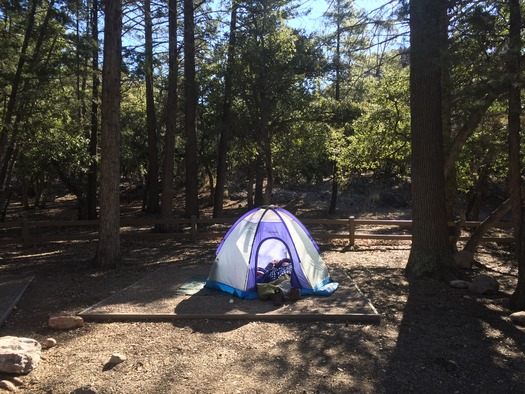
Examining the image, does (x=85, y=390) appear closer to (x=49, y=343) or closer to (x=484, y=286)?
(x=49, y=343)

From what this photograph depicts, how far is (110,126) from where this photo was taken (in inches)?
376

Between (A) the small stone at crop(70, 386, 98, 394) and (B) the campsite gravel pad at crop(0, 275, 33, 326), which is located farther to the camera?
(B) the campsite gravel pad at crop(0, 275, 33, 326)

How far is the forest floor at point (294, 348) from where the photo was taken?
427 centimetres

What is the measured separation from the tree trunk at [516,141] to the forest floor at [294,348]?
59 centimetres

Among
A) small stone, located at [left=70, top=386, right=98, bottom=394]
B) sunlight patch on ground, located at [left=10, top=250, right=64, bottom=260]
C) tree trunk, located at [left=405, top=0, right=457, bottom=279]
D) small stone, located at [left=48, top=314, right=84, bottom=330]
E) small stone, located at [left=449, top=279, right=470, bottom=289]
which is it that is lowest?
small stone, located at [left=70, top=386, right=98, bottom=394]

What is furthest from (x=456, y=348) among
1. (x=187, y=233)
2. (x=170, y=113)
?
(x=170, y=113)

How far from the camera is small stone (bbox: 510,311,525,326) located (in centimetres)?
610

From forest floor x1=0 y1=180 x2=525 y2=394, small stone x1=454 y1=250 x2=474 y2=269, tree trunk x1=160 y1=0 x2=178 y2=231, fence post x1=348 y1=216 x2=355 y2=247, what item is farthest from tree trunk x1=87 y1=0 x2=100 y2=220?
small stone x1=454 y1=250 x2=474 y2=269

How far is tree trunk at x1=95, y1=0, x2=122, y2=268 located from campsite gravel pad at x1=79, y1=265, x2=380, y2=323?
215 centimetres

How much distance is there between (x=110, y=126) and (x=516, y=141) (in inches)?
309

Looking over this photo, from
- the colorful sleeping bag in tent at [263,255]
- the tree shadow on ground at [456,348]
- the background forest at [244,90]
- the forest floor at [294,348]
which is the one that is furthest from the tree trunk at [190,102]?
the tree shadow on ground at [456,348]

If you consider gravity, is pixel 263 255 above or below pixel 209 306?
above

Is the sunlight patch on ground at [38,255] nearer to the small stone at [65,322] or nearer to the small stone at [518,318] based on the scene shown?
the small stone at [65,322]

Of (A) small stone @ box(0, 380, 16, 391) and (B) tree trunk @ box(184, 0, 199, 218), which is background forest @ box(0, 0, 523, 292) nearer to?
(B) tree trunk @ box(184, 0, 199, 218)
